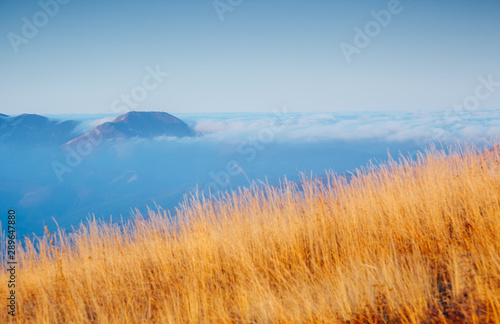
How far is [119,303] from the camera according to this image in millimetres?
3885

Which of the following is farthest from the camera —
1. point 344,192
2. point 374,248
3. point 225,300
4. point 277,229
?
point 344,192

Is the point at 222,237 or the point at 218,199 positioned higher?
the point at 218,199

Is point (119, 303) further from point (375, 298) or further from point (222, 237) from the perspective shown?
point (375, 298)

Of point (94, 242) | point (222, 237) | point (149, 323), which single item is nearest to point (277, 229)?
point (222, 237)

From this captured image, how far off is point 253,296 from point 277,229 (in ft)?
6.12

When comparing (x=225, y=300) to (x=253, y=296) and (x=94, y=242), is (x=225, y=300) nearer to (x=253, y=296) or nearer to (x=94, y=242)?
(x=253, y=296)

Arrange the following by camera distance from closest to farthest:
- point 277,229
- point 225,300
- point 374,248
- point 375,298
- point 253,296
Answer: point 375,298, point 253,296, point 225,300, point 374,248, point 277,229

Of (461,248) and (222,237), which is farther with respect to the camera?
(222,237)

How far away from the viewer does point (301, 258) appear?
4.17m

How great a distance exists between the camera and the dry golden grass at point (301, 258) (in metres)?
2.47

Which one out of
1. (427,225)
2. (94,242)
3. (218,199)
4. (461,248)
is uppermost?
(218,199)

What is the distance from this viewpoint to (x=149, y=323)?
10.4ft

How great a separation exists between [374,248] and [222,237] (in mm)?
2250

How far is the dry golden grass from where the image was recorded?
97.4 inches
